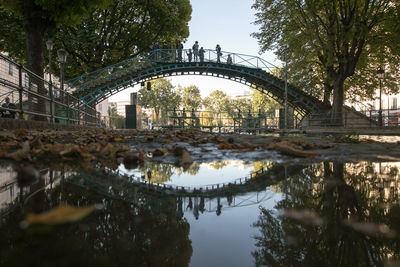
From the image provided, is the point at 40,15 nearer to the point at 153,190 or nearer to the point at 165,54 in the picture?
the point at 153,190

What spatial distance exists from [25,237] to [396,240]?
804mm

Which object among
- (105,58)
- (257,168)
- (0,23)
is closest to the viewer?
(257,168)

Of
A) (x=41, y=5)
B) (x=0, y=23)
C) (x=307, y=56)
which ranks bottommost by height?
(x=41, y=5)

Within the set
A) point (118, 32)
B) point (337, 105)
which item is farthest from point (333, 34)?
point (118, 32)

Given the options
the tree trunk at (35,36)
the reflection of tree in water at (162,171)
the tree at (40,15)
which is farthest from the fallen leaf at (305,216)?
the tree at (40,15)

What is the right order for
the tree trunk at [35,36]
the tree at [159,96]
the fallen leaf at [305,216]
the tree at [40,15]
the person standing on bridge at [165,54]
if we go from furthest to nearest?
1. the tree at [159,96]
2. the person standing on bridge at [165,54]
3. the tree at [40,15]
4. the tree trunk at [35,36]
5. the fallen leaf at [305,216]

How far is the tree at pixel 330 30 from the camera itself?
1465 cm

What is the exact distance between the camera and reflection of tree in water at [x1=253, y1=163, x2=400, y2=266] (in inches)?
21.9

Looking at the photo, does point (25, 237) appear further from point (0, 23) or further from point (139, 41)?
point (139, 41)

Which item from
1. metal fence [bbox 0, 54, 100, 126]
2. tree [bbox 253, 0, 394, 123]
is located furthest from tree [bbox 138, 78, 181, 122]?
metal fence [bbox 0, 54, 100, 126]

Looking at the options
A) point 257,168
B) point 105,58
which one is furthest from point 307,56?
point 257,168

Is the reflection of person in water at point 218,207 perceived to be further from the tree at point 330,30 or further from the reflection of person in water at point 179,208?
the tree at point 330,30

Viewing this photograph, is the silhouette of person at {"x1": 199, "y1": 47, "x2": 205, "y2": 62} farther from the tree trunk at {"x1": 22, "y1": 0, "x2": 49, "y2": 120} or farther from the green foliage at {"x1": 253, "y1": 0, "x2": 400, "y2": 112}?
the tree trunk at {"x1": 22, "y1": 0, "x2": 49, "y2": 120}

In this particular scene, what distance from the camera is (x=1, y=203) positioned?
0.81 meters
